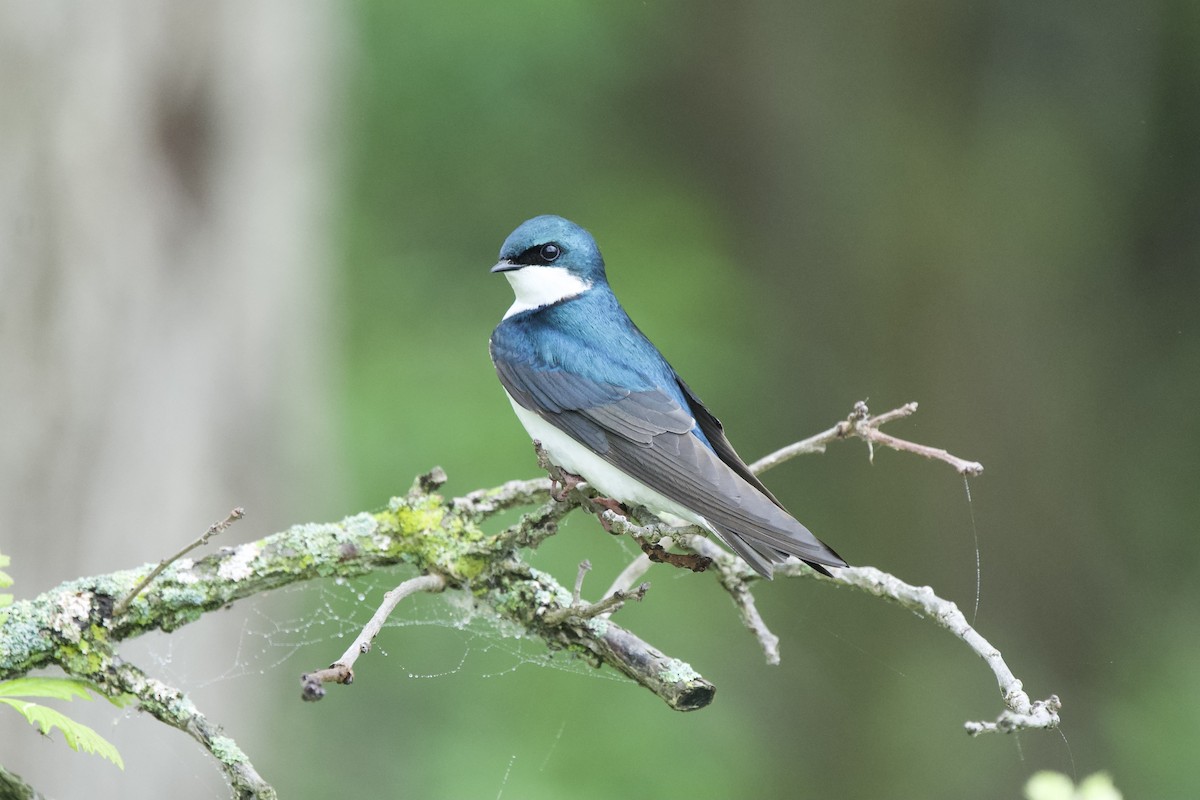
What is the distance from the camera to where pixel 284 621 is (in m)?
4.56

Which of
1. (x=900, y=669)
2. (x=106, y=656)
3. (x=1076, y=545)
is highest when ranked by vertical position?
(x=106, y=656)

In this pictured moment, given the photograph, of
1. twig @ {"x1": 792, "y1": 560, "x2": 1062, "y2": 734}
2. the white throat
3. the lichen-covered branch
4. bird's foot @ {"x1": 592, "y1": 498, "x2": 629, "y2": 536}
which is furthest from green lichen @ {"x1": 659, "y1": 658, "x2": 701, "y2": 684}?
the white throat

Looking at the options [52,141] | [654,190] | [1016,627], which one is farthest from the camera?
[654,190]

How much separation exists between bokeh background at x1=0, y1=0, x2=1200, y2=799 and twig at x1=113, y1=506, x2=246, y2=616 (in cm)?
247

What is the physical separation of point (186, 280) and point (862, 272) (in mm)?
3161

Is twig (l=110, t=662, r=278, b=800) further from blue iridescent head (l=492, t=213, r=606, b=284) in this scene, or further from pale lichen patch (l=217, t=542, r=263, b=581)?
blue iridescent head (l=492, t=213, r=606, b=284)

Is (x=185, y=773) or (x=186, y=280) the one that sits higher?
(x=186, y=280)

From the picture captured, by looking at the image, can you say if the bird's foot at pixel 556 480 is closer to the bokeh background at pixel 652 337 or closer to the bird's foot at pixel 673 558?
the bird's foot at pixel 673 558

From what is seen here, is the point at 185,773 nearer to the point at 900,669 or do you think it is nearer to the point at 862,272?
the point at 900,669

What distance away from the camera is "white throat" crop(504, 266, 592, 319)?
121 inches

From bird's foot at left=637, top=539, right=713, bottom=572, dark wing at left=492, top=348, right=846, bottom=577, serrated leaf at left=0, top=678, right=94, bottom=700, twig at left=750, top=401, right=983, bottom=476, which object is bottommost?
serrated leaf at left=0, top=678, right=94, bottom=700

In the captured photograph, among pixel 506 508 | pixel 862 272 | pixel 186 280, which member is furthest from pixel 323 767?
pixel 506 508

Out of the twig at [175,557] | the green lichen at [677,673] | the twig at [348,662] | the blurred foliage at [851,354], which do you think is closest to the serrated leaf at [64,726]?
the twig at [175,557]

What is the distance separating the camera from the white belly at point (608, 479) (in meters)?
2.52
